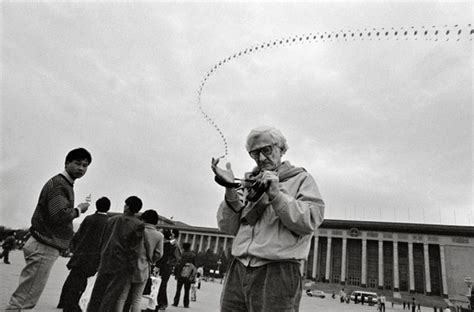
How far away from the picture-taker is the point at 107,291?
373cm

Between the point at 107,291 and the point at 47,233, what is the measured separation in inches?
41.3

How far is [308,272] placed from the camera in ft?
215

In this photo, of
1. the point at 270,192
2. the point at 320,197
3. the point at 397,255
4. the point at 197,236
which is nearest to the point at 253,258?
the point at 270,192

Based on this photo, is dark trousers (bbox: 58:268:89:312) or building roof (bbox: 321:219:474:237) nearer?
dark trousers (bbox: 58:268:89:312)

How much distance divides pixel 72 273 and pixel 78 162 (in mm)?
2439

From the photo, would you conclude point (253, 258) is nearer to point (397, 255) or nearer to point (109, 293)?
point (109, 293)

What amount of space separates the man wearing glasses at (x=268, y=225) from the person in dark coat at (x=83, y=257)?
12.1 feet

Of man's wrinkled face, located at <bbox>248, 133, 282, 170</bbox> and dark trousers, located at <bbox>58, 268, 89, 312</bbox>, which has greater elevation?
man's wrinkled face, located at <bbox>248, 133, 282, 170</bbox>

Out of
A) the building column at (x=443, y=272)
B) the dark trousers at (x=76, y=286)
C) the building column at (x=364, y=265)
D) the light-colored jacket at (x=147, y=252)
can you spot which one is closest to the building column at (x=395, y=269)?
the building column at (x=364, y=265)

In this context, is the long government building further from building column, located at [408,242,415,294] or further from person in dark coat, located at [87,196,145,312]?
person in dark coat, located at [87,196,145,312]

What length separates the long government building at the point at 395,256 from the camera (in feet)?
178

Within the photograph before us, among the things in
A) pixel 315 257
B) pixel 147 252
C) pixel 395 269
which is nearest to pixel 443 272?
pixel 395 269

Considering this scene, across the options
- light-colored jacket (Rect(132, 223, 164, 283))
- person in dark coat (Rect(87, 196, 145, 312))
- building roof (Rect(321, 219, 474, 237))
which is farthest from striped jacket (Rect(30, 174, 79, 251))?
building roof (Rect(321, 219, 474, 237))

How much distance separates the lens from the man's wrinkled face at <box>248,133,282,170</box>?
2127mm
